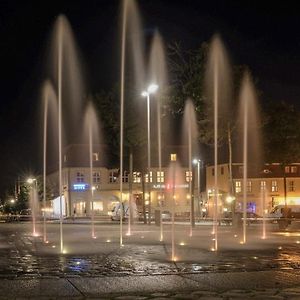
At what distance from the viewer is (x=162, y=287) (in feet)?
42.9

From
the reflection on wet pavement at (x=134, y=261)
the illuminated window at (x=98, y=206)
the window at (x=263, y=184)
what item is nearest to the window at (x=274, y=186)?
the window at (x=263, y=184)

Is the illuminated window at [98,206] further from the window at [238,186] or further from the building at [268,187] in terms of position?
the window at [238,186]

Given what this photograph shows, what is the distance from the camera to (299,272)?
15648mm

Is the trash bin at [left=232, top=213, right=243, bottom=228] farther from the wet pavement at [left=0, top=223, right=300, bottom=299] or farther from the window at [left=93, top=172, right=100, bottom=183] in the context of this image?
the window at [left=93, top=172, right=100, bottom=183]

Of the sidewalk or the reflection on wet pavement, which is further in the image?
the reflection on wet pavement

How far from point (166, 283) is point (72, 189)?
85474 mm

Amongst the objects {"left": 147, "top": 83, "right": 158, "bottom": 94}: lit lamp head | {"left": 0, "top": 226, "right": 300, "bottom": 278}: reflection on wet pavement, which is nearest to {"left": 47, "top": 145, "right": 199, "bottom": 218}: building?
{"left": 147, "top": 83, "right": 158, "bottom": 94}: lit lamp head

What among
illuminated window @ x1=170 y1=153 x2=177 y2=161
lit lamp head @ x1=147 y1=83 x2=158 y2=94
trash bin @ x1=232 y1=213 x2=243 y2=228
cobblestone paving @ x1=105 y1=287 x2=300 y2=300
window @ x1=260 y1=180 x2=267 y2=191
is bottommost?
trash bin @ x1=232 y1=213 x2=243 y2=228

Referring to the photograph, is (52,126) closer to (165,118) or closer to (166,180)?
(165,118)

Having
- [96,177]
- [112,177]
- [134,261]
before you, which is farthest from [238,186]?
[134,261]

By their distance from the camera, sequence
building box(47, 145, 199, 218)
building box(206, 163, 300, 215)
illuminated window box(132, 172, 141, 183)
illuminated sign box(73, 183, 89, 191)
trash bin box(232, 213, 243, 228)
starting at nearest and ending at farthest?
trash bin box(232, 213, 243, 228)
illuminated window box(132, 172, 141, 183)
building box(47, 145, 199, 218)
illuminated sign box(73, 183, 89, 191)
building box(206, 163, 300, 215)

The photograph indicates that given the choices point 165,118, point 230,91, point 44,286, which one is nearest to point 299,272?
point 44,286

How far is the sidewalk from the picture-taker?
1205 cm

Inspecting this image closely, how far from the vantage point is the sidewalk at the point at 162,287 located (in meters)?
12.0
